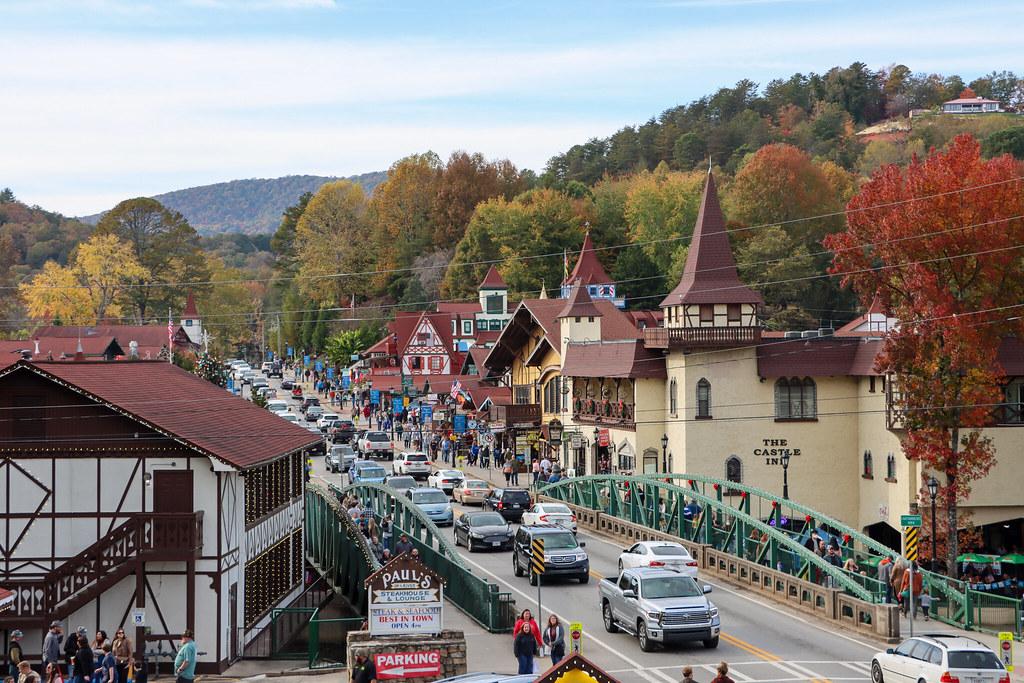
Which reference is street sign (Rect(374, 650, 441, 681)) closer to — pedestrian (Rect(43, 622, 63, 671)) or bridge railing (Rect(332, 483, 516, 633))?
bridge railing (Rect(332, 483, 516, 633))

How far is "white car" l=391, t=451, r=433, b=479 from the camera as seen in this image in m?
70.0

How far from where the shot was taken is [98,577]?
104ft

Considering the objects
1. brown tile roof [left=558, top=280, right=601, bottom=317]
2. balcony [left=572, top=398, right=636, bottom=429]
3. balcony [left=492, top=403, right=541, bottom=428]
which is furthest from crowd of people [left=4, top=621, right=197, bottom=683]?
balcony [left=492, top=403, right=541, bottom=428]

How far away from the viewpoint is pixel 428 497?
5306 centimetres

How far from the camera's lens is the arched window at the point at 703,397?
202 ft

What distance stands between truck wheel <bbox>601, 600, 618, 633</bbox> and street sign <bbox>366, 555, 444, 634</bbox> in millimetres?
6183

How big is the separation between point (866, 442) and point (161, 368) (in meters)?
30.7

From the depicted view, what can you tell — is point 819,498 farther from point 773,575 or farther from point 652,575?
point 652,575

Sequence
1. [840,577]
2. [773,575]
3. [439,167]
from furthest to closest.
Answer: [439,167] → [773,575] → [840,577]

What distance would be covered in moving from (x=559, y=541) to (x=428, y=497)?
1357cm

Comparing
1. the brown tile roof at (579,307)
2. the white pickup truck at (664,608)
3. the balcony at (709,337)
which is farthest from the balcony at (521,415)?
the white pickup truck at (664,608)

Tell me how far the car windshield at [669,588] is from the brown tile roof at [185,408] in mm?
9605

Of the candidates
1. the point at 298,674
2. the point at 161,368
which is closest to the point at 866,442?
the point at 161,368

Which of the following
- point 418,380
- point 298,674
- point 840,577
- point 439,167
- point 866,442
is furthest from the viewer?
point 439,167
